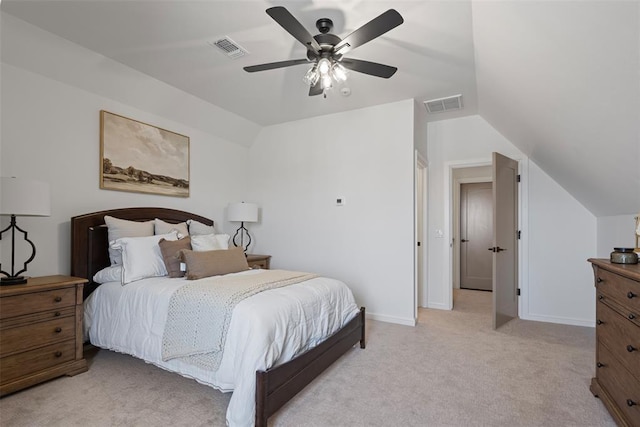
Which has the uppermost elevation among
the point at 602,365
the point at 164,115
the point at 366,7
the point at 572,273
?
the point at 366,7

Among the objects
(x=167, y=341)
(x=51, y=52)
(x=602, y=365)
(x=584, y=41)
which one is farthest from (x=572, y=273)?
(x=51, y=52)

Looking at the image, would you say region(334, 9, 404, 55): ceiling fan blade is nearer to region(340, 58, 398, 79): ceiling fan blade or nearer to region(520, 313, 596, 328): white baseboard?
region(340, 58, 398, 79): ceiling fan blade

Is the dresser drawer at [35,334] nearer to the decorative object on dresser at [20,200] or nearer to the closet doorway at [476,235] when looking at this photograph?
the decorative object on dresser at [20,200]

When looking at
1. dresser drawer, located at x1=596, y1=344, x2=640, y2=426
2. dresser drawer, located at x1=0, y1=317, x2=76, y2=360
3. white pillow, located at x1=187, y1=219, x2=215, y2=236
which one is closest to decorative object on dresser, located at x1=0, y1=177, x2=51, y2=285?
dresser drawer, located at x1=0, y1=317, x2=76, y2=360

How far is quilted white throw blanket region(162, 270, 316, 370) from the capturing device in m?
2.00

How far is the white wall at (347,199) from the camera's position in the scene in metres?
3.86

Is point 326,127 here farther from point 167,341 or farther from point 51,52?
point 167,341

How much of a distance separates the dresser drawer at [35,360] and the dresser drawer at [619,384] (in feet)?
11.4

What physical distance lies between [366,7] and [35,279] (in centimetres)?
308

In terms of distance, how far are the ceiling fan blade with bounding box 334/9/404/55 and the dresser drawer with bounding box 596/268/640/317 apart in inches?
70.3

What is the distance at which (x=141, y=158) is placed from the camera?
3562 millimetres

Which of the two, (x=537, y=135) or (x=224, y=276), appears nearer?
(x=224, y=276)

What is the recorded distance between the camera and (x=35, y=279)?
249 centimetres

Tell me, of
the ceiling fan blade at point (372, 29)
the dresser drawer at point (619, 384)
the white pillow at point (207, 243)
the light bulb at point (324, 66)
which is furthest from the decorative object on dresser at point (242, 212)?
the dresser drawer at point (619, 384)
